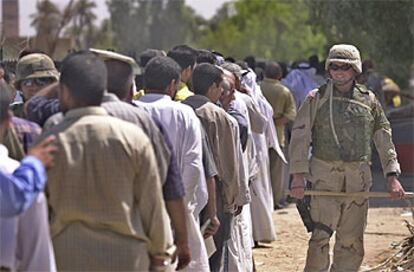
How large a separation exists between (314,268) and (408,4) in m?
10.2

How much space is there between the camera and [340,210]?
8.36m

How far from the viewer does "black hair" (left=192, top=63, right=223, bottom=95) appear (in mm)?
7355

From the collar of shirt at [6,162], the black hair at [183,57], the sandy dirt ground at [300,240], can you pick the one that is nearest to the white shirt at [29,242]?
the collar of shirt at [6,162]

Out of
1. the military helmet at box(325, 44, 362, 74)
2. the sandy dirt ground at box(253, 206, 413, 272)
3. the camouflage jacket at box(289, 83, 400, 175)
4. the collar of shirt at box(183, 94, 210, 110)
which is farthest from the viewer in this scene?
the sandy dirt ground at box(253, 206, 413, 272)

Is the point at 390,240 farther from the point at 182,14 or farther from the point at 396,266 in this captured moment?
the point at 182,14

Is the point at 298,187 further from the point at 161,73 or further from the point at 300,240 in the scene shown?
the point at 300,240

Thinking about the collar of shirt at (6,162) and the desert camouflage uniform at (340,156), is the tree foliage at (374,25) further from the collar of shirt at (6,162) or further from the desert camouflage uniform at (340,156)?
the collar of shirt at (6,162)

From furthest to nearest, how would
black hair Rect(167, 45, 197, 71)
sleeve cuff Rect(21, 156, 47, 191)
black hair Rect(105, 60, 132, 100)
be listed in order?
black hair Rect(167, 45, 197, 71) → black hair Rect(105, 60, 132, 100) → sleeve cuff Rect(21, 156, 47, 191)

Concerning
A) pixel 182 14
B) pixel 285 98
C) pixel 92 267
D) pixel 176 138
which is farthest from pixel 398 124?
pixel 182 14

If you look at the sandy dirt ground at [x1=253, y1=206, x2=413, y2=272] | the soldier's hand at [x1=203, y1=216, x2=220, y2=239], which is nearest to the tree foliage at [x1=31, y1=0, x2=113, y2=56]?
the sandy dirt ground at [x1=253, y1=206, x2=413, y2=272]

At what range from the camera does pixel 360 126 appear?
27.0ft

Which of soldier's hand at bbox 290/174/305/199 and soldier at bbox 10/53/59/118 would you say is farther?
soldier's hand at bbox 290/174/305/199

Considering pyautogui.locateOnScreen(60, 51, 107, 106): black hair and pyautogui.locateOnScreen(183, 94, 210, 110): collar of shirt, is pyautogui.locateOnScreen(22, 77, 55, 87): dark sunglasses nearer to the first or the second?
pyautogui.locateOnScreen(183, 94, 210, 110): collar of shirt

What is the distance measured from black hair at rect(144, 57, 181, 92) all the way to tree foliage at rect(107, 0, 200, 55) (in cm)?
6277
